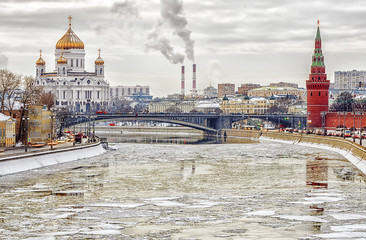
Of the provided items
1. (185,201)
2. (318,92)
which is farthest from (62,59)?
(185,201)

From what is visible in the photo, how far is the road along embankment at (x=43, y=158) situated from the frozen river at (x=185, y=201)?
985 millimetres

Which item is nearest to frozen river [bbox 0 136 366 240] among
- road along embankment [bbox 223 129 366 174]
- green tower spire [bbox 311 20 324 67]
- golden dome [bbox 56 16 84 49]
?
road along embankment [bbox 223 129 366 174]

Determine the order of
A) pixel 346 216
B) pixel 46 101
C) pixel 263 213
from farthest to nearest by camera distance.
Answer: pixel 46 101
pixel 263 213
pixel 346 216

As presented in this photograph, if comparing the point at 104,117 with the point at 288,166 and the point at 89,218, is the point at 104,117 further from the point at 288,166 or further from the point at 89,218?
the point at 89,218

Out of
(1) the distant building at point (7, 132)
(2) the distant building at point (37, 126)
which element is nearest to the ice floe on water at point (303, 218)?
(1) the distant building at point (7, 132)

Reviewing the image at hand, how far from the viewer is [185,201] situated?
1330 inches

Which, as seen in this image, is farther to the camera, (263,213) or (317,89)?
(317,89)

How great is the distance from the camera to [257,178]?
147 feet

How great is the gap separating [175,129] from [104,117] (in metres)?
35.9

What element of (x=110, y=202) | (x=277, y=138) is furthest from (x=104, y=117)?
(x=110, y=202)

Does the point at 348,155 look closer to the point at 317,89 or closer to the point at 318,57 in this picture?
the point at 317,89

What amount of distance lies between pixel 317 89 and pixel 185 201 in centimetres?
7985

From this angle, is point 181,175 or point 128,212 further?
point 181,175

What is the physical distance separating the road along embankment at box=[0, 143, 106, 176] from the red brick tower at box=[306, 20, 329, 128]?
165 feet
